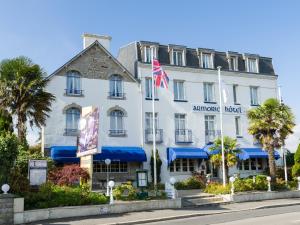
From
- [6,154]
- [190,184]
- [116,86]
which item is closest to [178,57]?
[116,86]

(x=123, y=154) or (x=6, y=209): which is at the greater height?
(x=123, y=154)

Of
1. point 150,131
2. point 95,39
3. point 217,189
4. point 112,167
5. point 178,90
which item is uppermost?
point 95,39

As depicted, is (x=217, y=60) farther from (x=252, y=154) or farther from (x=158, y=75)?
(x=158, y=75)

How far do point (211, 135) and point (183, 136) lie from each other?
269 centimetres

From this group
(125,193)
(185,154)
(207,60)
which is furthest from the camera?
(207,60)

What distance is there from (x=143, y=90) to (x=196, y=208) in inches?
530

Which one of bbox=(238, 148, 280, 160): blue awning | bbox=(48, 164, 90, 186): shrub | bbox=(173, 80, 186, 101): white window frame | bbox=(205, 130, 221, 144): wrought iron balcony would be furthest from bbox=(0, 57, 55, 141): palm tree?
bbox=(238, 148, 280, 160): blue awning

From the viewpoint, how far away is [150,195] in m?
23.5

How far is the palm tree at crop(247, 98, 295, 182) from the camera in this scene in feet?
98.1

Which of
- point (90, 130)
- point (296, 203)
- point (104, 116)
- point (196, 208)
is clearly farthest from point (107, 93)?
point (296, 203)

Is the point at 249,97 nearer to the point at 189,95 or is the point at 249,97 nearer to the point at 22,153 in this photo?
the point at 189,95

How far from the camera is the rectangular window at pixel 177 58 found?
36500mm

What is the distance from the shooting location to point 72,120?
1236 inches

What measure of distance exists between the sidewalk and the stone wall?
1286mm
